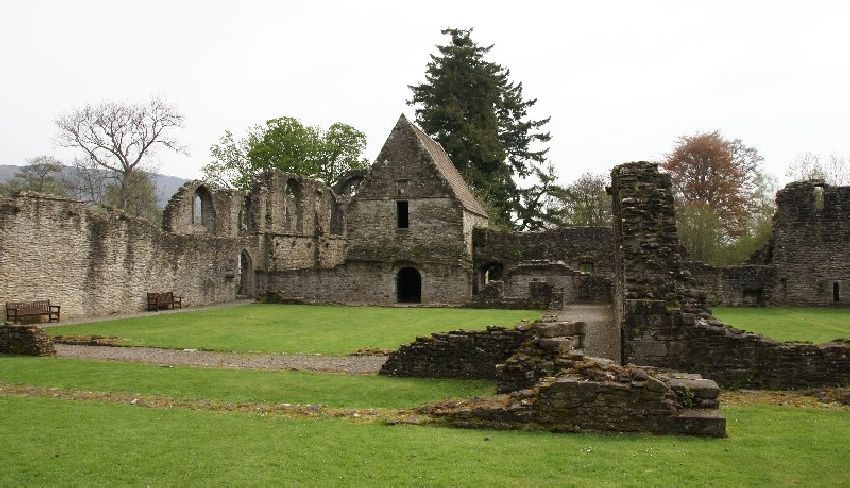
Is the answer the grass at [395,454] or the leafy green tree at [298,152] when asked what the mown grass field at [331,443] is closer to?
the grass at [395,454]

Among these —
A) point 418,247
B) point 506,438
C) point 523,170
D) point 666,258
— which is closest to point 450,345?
point 666,258

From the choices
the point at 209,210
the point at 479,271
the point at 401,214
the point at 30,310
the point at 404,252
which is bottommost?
the point at 30,310

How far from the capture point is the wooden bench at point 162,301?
28.0 meters

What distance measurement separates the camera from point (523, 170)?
5428 centimetres

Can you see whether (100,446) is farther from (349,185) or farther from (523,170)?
(523,170)

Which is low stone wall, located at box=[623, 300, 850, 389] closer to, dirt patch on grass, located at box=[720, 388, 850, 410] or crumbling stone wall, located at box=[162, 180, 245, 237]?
dirt patch on grass, located at box=[720, 388, 850, 410]

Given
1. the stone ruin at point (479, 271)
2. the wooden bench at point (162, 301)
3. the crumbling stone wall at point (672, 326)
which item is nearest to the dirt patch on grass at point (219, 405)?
the stone ruin at point (479, 271)

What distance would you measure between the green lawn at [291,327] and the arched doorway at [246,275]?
266 inches

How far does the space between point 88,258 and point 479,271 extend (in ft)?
66.7

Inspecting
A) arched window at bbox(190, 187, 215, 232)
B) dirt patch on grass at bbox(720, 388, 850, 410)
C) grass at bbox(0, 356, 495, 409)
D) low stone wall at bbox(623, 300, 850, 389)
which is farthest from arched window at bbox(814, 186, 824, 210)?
arched window at bbox(190, 187, 215, 232)

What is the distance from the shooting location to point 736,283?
105ft

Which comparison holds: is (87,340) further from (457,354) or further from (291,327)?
(457,354)

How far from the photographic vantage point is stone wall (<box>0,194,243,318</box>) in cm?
2269

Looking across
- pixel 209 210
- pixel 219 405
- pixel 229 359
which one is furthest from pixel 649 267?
pixel 209 210
